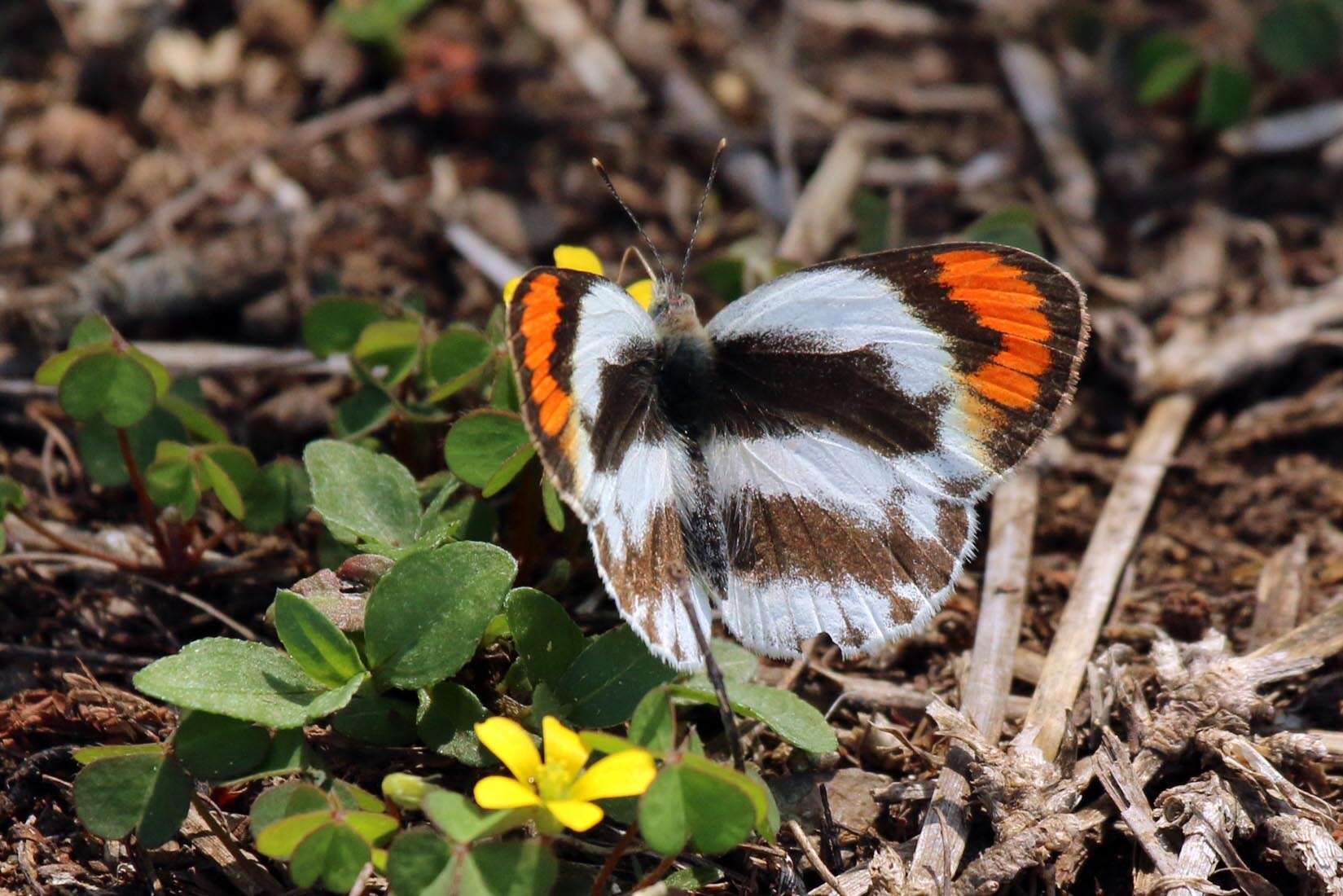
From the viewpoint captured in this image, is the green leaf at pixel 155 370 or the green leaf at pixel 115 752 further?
the green leaf at pixel 155 370

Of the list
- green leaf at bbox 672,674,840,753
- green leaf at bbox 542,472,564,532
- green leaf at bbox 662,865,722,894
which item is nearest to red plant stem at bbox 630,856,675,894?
green leaf at bbox 662,865,722,894

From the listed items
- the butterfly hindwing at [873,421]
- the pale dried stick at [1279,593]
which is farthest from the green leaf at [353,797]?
the pale dried stick at [1279,593]

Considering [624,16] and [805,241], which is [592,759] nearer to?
[805,241]

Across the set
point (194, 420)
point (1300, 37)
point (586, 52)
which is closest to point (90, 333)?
point (194, 420)

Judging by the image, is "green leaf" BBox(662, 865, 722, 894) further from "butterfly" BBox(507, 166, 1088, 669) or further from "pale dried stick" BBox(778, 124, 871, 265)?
"pale dried stick" BBox(778, 124, 871, 265)

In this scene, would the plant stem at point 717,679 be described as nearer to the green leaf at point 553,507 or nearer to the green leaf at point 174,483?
the green leaf at point 553,507

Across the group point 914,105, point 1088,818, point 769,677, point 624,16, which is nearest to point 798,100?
point 914,105

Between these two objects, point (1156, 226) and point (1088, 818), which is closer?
point (1088, 818)
